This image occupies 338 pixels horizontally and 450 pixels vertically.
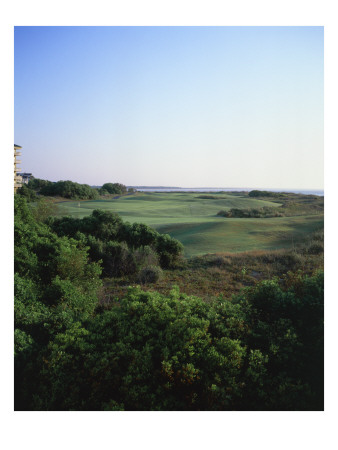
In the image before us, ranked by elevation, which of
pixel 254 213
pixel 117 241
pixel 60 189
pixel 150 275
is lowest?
pixel 150 275

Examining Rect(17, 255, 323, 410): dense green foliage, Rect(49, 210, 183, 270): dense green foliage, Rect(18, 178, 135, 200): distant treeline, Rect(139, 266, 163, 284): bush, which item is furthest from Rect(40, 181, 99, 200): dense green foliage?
Rect(17, 255, 323, 410): dense green foliage

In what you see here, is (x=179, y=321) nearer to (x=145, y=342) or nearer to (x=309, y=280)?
(x=145, y=342)

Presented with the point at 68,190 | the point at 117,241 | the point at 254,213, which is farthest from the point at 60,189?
the point at 254,213

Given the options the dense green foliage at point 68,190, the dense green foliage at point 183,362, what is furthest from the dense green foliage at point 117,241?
the dense green foliage at point 183,362

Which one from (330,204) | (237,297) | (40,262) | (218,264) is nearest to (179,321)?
(237,297)

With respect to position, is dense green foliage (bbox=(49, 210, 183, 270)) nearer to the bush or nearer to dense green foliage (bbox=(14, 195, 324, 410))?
the bush

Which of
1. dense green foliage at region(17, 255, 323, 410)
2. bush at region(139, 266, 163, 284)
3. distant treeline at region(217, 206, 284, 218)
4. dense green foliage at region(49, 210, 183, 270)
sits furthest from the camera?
distant treeline at region(217, 206, 284, 218)

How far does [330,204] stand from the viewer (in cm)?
396

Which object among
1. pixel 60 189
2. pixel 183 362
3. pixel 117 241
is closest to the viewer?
pixel 183 362

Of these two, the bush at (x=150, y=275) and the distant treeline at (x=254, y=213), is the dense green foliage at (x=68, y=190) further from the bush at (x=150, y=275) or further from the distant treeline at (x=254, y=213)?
the distant treeline at (x=254, y=213)

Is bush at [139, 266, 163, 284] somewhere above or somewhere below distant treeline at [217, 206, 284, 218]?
below

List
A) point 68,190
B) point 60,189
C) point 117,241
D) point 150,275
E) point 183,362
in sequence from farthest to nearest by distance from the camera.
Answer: point 68,190 → point 60,189 → point 117,241 → point 150,275 → point 183,362

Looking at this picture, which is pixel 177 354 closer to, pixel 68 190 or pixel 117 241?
pixel 117 241

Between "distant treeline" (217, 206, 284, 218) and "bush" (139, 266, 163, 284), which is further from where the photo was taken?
"distant treeline" (217, 206, 284, 218)
